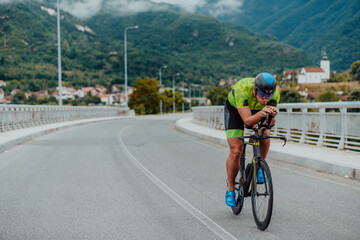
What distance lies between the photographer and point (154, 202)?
6.35m

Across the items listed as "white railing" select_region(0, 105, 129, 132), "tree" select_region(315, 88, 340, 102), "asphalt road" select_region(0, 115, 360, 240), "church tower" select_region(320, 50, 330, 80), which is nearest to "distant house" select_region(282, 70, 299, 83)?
"church tower" select_region(320, 50, 330, 80)

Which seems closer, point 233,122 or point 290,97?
point 233,122

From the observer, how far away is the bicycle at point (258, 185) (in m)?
4.61

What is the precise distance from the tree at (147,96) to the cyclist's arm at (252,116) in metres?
96.4

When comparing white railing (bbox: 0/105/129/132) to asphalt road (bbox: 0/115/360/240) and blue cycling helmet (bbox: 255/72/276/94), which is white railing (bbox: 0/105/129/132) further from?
blue cycling helmet (bbox: 255/72/276/94)

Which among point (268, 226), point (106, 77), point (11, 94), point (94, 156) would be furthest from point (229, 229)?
point (106, 77)

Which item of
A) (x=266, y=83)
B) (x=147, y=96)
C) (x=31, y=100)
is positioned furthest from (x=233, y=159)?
(x=147, y=96)

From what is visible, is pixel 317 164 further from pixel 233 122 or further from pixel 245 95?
pixel 245 95

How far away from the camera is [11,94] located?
86.6 ft

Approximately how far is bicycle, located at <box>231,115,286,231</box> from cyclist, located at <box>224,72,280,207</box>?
81mm

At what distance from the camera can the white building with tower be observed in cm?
16436

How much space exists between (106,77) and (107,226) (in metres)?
127

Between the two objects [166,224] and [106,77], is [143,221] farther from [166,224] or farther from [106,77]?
[106,77]

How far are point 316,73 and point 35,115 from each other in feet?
A: 526
